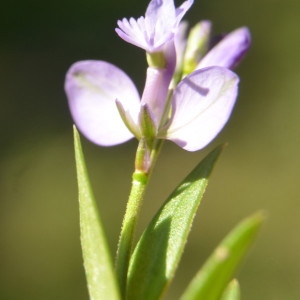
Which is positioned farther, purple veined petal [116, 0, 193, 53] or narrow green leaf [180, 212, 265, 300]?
purple veined petal [116, 0, 193, 53]

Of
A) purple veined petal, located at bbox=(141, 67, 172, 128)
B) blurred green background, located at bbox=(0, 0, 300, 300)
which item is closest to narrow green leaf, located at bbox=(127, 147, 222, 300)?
purple veined petal, located at bbox=(141, 67, 172, 128)

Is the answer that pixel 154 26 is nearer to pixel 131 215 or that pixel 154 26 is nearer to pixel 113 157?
pixel 131 215

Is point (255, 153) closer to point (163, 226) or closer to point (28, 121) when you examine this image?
point (28, 121)

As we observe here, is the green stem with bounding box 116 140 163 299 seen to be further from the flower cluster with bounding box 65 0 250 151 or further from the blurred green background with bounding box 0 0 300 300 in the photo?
the blurred green background with bounding box 0 0 300 300

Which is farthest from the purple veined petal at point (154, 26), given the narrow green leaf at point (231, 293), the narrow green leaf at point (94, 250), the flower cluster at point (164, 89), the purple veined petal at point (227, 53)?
the narrow green leaf at point (231, 293)

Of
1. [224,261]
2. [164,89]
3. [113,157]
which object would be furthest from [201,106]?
[113,157]

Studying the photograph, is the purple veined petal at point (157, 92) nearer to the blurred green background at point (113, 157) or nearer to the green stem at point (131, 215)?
the green stem at point (131, 215)

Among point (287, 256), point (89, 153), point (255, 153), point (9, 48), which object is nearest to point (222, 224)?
point (287, 256)
